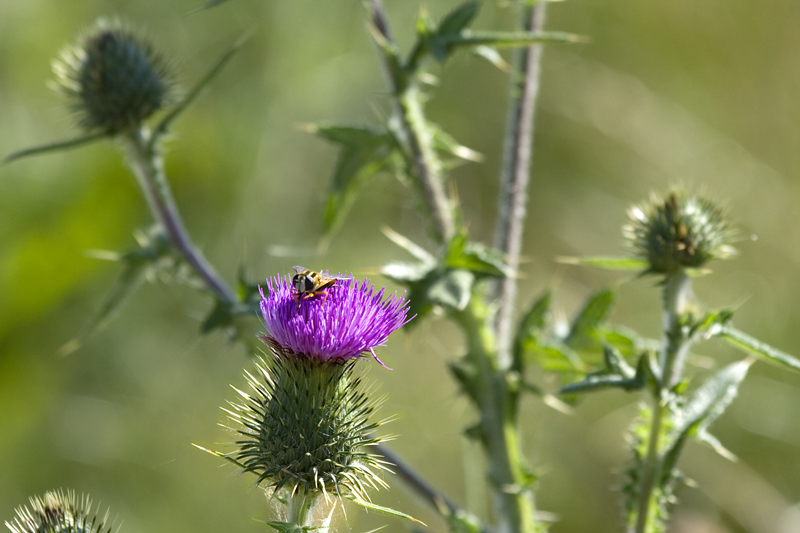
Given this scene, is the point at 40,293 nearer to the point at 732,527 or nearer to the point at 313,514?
the point at 313,514

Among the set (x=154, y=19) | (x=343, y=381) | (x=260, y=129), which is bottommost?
(x=343, y=381)

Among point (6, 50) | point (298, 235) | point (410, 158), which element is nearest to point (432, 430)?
point (298, 235)

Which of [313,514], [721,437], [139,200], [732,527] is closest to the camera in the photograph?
[313,514]

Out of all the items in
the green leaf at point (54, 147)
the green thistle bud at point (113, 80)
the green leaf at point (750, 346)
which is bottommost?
the green leaf at point (750, 346)

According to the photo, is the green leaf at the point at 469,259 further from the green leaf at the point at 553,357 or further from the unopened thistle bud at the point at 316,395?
the unopened thistle bud at the point at 316,395

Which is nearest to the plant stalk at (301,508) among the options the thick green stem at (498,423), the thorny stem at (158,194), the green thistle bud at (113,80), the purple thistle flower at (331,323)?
the purple thistle flower at (331,323)

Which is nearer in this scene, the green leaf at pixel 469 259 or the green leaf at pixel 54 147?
the green leaf at pixel 469 259

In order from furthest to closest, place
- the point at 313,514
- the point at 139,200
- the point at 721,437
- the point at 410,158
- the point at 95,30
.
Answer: the point at 139,200, the point at 721,437, the point at 95,30, the point at 410,158, the point at 313,514

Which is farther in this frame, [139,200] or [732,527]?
[139,200]
